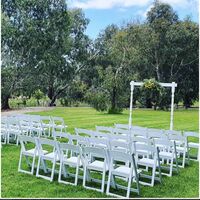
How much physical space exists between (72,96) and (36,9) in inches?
507

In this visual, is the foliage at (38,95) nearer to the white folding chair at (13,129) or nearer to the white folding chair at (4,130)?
the white folding chair at (4,130)

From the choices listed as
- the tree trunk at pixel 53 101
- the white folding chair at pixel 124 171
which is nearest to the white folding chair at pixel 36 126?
the white folding chair at pixel 124 171

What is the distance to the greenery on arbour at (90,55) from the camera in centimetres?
2772

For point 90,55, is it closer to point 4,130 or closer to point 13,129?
point 13,129

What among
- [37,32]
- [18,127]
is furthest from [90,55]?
[18,127]

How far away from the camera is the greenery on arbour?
27.7 meters

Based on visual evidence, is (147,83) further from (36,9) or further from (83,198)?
(36,9)

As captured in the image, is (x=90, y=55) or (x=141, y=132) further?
(x=90, y=55)

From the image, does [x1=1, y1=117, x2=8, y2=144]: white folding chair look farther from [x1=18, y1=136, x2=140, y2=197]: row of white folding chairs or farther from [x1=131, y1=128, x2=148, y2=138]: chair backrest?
[x1=131, y1=128, x2=148, y2=138]: chair backrest

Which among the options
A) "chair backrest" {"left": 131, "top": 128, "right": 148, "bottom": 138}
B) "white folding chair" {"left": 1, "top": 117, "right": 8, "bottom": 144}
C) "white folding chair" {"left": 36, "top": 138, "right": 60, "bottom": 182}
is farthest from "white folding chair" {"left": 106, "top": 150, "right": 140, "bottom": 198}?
"white folding chair" {"left": 1, "top": 117, "right": 8, "bottom": 144}

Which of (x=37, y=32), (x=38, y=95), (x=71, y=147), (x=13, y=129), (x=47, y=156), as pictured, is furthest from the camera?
(x=38, y=95)

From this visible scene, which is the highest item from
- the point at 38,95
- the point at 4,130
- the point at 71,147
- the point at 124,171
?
the point at 38,95

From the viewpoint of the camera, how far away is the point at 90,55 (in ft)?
136

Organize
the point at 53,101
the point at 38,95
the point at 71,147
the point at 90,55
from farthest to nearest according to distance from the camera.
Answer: the point at 90,55 < the point at 53,101 < the point at 38,95 < the point at 71,147
